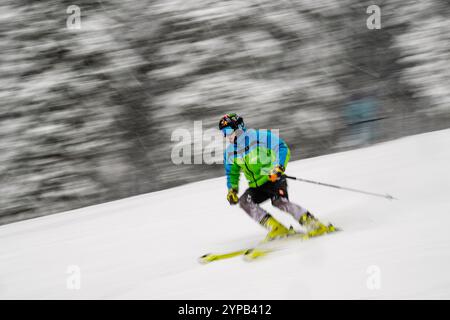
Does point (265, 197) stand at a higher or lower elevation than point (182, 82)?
lower

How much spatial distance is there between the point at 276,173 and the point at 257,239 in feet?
4.42

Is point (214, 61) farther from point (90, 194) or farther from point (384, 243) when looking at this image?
point (384, 243)

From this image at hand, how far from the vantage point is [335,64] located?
12.9 m

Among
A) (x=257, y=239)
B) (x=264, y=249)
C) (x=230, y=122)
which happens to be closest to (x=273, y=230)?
(x=264, y=249)

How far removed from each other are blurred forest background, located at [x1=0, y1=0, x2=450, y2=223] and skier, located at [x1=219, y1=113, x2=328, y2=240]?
240 inches

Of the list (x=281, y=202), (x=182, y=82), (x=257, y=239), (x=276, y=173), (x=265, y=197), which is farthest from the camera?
(x=182, y=82)

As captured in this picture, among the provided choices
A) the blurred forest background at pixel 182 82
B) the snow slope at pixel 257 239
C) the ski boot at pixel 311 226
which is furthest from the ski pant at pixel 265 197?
the blurred forest background at pixel 182 82

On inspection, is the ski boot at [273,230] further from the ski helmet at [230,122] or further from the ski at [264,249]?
the ski helmet at [230,122]

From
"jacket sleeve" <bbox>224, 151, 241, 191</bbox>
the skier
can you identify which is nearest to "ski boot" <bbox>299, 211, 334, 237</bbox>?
the skier

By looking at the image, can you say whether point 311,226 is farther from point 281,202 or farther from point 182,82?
point 182,82

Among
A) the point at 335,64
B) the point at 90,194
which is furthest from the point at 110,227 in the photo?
the point at 335,64

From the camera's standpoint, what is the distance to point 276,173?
4848mm

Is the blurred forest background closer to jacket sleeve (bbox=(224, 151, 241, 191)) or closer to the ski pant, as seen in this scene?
jacket sleeve (bbox=(224, 151, 241, 191))

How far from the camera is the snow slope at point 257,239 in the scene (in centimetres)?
383
